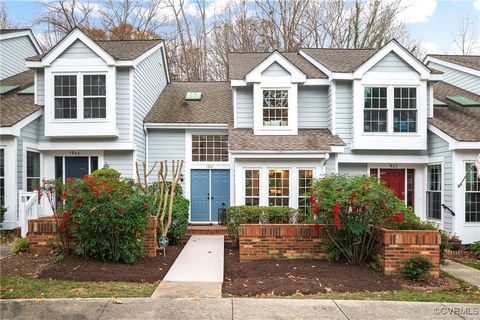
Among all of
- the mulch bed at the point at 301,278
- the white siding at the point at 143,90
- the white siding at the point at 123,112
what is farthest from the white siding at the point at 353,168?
the white siding at the point at 123,112

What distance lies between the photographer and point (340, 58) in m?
15.5

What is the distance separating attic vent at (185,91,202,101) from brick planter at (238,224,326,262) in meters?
9.01

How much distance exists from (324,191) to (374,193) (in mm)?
991

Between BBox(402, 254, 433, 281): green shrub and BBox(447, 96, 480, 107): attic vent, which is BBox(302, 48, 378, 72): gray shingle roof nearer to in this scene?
BBox(447, 96, 480, 107): attic vent

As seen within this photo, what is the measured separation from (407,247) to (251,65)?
9.94 m

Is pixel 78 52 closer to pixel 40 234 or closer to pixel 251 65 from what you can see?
pixel 251 65

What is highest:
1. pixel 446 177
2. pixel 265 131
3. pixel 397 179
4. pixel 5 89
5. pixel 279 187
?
pixel 5 89

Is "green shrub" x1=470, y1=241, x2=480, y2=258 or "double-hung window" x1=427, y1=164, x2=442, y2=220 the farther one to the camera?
"double-hung window" x1=427, y1=164, x2=442, y2=220

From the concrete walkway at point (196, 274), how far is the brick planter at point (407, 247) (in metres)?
3.26

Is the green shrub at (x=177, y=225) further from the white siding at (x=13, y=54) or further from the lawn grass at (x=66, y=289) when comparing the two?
the white siding at (x=13, y=54)

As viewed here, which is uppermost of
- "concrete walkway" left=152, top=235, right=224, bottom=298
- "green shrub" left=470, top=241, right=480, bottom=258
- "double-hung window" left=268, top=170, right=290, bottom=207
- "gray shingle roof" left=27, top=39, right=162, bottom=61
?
"gray shingle roof" left=27, top=39, right=162, bottom=61

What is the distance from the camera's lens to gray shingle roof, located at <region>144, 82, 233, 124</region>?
14758mm

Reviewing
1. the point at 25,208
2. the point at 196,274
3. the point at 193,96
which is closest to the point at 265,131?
the point at 193,96

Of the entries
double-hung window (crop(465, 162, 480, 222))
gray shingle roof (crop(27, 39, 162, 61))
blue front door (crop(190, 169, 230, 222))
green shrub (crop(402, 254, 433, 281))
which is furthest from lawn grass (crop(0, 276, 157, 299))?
double-hung window (crop(465, 162, 480, 222))
